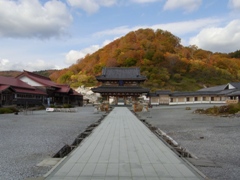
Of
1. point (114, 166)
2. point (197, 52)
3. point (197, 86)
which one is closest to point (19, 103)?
point (114, 166)

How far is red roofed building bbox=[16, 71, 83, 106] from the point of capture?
1750 inches

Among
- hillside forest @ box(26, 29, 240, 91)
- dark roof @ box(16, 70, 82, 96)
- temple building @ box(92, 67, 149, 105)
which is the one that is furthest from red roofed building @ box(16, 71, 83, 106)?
hillside forest @ box(26, 29, 240, 91)

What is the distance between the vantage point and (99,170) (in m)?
5.33

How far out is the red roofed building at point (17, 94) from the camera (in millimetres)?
32378

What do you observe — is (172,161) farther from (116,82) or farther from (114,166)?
(116,82)

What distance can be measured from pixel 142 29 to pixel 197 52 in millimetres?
28720

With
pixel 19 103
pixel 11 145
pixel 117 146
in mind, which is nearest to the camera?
pixel 117 146

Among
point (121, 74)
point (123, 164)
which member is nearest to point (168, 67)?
point (121, 74)

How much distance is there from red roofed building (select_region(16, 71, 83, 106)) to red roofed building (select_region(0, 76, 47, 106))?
2.11m

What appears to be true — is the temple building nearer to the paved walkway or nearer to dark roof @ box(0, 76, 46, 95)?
dark roof @ box(0, 76, 46, 95)

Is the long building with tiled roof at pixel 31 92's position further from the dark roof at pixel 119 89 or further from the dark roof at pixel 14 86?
the dark roof at pixel 119 89

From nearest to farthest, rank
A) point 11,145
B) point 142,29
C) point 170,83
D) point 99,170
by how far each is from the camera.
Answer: point 99,170 → point 11,145 → point 170,83 → point 142,29

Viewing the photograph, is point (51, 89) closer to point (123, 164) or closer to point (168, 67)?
point (123, 164)

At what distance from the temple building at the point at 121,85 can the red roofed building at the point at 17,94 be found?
35.0 ft
